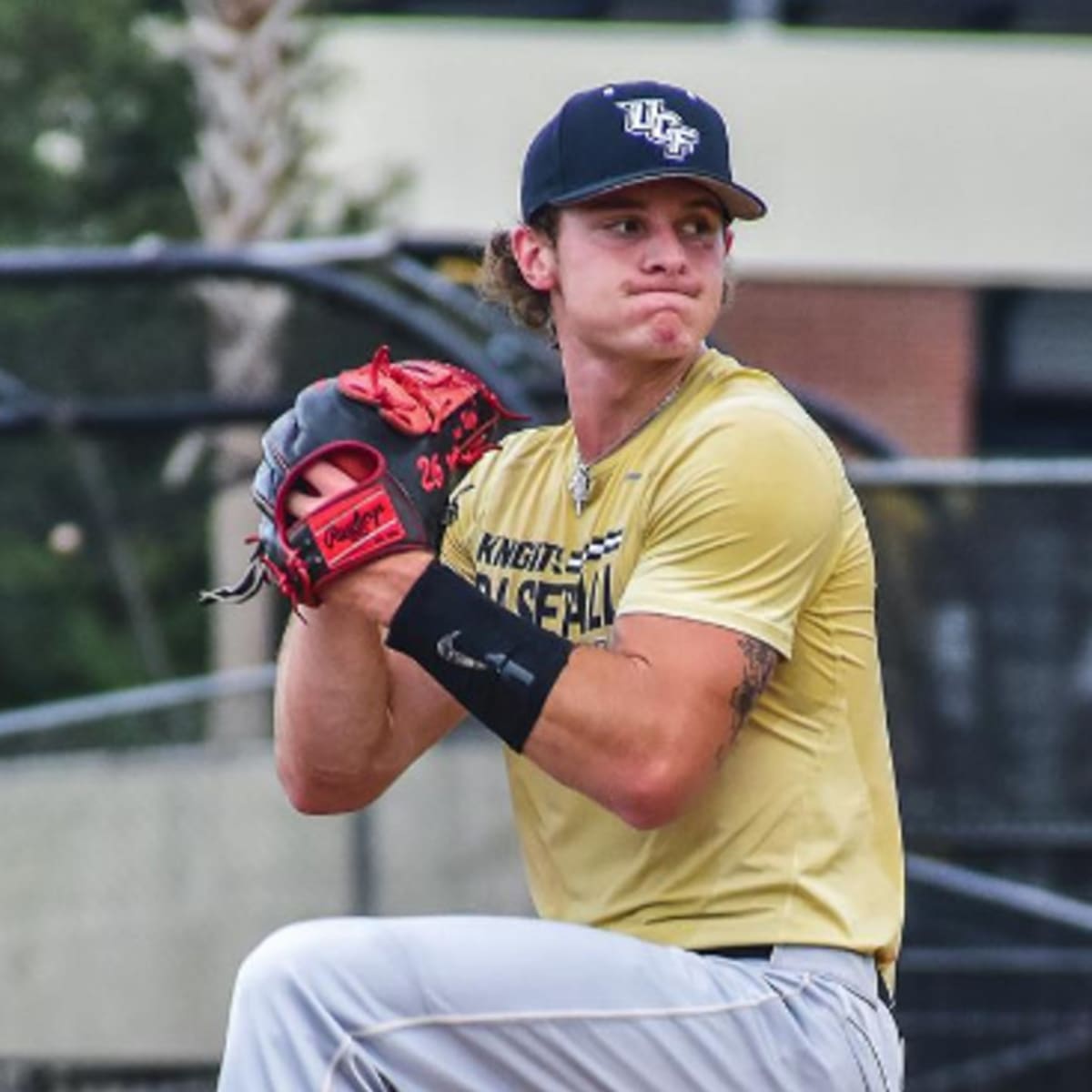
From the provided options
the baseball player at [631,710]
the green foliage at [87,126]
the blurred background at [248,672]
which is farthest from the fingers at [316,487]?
the green foliage at [87,126]

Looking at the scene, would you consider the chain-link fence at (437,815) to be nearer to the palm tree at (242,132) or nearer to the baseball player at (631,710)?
the palm tree at (242,132)

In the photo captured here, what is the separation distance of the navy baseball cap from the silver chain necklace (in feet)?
0.89

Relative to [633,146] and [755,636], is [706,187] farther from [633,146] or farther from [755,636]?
[755,636]

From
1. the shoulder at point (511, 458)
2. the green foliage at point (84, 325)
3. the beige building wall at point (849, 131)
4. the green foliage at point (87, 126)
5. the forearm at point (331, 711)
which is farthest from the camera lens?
the beige building wall at point (849, 131)

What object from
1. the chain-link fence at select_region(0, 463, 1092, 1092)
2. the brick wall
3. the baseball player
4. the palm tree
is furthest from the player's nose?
the brick wall

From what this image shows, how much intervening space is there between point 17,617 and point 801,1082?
8.91 m

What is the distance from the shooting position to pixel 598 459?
4129 millimetres

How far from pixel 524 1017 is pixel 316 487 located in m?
0.73

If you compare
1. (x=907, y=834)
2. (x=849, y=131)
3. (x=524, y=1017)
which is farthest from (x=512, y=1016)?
(x=849, y=131)

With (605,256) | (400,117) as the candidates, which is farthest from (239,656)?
(400,117)

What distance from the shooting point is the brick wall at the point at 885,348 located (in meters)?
18.6

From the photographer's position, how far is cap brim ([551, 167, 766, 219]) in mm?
3938

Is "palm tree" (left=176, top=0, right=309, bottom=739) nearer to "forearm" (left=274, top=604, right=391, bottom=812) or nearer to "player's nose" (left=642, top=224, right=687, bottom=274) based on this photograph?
"forearm" (left=274, top=604, right=391, bottom=812)

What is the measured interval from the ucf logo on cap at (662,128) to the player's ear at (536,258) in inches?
11.4
